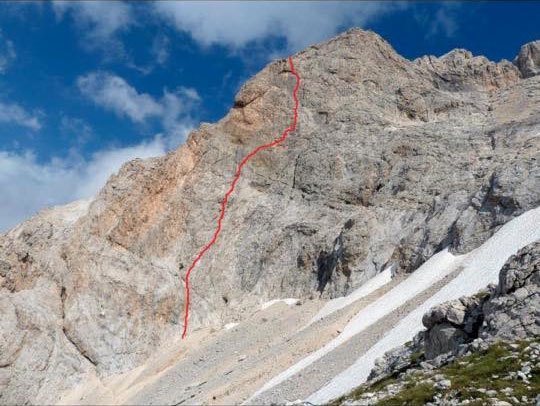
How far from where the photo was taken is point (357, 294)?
4953 centimetres

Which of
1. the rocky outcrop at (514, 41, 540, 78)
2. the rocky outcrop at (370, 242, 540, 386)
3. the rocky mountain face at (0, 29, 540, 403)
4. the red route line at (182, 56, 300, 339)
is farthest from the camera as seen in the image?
the rocky outcrop at (514, 41, 540, 78)

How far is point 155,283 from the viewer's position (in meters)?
61.1

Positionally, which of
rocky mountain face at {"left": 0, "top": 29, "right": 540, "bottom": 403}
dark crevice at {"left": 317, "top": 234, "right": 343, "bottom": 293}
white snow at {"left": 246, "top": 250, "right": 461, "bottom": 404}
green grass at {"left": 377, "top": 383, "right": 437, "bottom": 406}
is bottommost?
green grass at {"left": 377, "top": 383, "right": 437, "bottom": 406}

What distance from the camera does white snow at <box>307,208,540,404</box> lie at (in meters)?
29.4

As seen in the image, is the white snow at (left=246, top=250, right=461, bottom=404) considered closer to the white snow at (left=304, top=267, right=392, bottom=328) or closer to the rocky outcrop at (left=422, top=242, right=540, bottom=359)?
the white snow at (left=304, top=267, right=392, bottom=328)

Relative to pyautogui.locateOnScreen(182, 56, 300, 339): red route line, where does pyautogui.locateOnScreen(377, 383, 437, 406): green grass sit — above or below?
below

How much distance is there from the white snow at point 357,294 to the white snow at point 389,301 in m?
4.35

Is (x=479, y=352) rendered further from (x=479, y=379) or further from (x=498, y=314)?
(x=479, y=379)

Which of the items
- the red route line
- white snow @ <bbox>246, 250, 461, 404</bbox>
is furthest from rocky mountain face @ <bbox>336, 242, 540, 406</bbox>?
the red route line

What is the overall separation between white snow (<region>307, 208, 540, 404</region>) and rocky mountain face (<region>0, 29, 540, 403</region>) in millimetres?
3069

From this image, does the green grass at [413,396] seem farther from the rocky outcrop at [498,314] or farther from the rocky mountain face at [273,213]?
the rocky mountain face at [273,213]

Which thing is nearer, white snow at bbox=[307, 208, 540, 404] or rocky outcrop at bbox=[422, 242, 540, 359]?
rocky outcrop at bbox=[422, 242, 540, 359]

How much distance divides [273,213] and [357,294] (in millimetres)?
19429

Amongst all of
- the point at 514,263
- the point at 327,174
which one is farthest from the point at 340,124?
the point at 514,263
